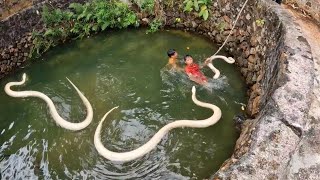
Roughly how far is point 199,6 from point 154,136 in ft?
15.7

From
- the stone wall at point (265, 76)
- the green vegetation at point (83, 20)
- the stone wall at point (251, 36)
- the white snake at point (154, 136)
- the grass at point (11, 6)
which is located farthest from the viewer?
the green vegetation at point (83, 20)

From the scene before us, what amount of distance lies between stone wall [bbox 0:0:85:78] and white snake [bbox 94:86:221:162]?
3.66 meters

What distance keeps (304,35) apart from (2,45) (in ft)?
24.4

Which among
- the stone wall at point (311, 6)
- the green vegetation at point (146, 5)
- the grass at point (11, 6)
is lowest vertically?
the grass at point (11, 6)

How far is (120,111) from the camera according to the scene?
8352 millimetres

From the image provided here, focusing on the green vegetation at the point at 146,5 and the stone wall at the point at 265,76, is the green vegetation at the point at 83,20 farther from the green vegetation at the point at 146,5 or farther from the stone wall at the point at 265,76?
the stone wall at the point at 265,76

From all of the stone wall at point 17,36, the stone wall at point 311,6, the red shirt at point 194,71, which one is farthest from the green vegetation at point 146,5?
the stone wall at point 311,6

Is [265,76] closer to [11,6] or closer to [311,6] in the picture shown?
[311,6]

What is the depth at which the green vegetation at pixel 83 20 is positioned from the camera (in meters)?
10.6

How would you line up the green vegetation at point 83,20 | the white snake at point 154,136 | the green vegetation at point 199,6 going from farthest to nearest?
1. the green vegetation at point 83,20
2. the green vegetation at point 199,6
3. the white snake at point 154,136

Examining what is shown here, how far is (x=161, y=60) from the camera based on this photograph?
9.90m

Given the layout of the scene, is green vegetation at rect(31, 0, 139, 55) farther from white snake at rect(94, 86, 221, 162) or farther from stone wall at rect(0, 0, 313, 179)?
white snake at rect(94, 86, 221, 162)

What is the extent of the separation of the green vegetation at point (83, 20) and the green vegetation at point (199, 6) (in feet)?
5.44

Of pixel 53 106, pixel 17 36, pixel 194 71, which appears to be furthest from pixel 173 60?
pixel 17 36
